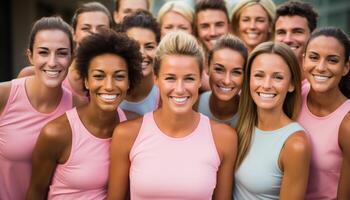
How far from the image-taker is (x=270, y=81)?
3283 millimetres

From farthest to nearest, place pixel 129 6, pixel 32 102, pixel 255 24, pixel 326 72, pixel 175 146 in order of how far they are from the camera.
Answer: pixel 129 6
pixel 255 24
pixel 32 102
pixel 326 72
pixel 175 146

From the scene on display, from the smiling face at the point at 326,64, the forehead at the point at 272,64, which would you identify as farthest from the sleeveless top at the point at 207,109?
the smiling face at the point at 326,64

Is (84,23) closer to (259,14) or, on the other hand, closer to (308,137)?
(259,14)

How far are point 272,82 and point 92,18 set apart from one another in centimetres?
218

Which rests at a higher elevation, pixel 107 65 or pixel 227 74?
pixel 107 65

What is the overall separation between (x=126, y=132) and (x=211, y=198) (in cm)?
71

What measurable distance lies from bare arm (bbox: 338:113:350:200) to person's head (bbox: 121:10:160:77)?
1.67 m

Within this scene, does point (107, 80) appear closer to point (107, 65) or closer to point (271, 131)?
point (107, 65)

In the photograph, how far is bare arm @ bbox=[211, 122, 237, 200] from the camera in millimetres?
3193

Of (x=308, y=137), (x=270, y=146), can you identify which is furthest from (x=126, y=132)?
(x=308, y=137)

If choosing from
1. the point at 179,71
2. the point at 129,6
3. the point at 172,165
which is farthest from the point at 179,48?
the point at 129,6

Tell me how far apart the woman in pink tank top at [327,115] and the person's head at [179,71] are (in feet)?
2.75

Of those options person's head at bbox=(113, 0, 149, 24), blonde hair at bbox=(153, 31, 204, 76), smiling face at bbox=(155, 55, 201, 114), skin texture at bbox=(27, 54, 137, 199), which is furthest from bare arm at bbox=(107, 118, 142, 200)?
person's head at bbox=(113, 0, 149, 24)

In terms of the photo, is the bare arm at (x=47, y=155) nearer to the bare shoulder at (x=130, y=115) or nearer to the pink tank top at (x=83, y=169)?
the pink tank top at (x=83, y=169)
